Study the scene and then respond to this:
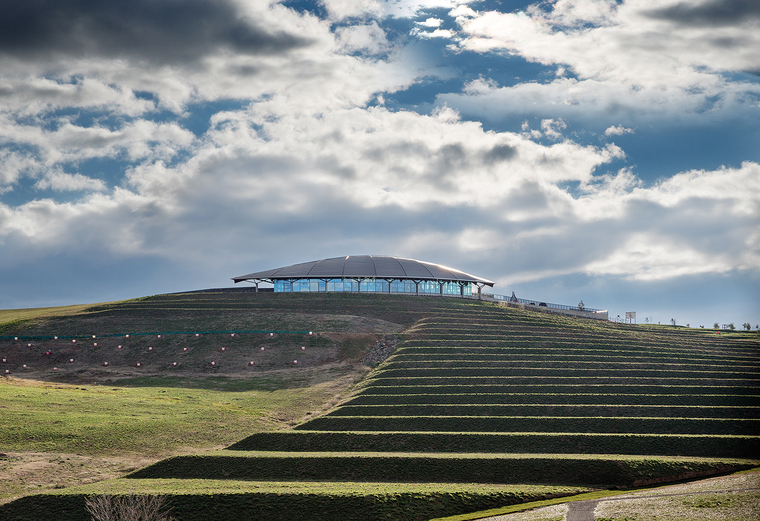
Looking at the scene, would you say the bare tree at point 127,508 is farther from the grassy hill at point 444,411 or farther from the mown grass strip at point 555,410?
the mown grass strip at point 555,410

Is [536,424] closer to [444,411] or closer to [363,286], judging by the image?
[444,411]

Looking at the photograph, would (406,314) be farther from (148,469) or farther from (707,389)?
(148,469)

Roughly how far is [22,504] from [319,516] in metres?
18.1

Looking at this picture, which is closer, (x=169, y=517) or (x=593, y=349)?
(x=169, y=517)

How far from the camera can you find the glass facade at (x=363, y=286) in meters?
120

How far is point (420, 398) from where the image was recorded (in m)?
58.3

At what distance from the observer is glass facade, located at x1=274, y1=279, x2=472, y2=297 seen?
395ft

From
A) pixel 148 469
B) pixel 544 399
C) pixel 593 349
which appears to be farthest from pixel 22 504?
pixel 593 349

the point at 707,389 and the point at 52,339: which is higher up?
the point at 52,339

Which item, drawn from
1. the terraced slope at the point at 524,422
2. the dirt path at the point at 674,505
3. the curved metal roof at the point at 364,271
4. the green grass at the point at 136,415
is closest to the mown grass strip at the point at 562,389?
the terraced slope at the point at 524,422

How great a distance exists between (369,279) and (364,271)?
2342 mm

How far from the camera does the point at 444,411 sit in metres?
54.6

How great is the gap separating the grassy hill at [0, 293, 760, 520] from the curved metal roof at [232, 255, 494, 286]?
56.6ft

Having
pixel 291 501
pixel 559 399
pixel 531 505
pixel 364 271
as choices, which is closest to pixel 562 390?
pixel 559 399
